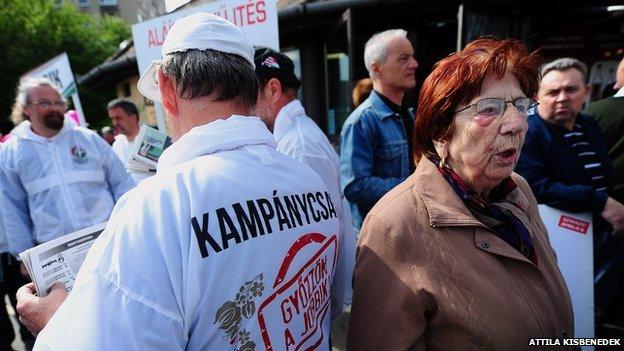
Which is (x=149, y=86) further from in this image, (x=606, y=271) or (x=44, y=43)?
(x=44, y=43)

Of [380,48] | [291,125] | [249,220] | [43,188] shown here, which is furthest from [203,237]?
[43,188]

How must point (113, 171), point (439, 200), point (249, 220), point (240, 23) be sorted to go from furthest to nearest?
point (113, 171)
point (240, 23)
point (439, 200)
point (249, 220)

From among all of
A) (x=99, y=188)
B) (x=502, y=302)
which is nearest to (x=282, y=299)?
(x=502, y=302)

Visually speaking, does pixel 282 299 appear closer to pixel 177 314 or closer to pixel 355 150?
pixel 177 314

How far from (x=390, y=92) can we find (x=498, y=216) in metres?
1.50

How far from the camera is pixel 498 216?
1431mm

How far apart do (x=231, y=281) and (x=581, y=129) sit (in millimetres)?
2673

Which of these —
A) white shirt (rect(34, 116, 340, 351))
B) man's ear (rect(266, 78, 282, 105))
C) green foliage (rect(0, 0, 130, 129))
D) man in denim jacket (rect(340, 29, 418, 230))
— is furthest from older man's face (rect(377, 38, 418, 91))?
green foliage (rect(0, 0, 130, 129))

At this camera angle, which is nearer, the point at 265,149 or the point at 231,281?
the point at 231,281

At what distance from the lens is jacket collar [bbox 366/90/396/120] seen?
2.62 meters

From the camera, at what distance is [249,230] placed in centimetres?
93

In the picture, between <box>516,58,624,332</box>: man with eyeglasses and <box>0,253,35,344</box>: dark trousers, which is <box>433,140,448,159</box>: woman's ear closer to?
<box>516,58,624,332</box>: man with eyeglasses

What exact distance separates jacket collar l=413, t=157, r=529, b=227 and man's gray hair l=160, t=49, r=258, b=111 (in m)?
0.66

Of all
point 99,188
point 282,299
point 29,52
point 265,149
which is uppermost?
point 29,52
